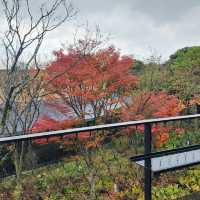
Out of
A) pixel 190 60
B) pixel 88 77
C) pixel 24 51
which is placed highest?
pixel 190 60

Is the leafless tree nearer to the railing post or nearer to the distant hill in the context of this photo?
the distant hill

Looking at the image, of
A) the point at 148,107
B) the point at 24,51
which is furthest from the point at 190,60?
the point at 24,51

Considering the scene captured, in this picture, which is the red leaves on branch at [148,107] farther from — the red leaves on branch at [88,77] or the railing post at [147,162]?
the railing post at [147,162]

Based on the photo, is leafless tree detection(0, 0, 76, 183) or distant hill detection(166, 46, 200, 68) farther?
distant hill detection(166, 46, 200, 68)

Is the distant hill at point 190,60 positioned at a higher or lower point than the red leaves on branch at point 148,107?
higher

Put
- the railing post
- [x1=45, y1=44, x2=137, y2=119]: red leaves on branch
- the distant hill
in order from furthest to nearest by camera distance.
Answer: the distant hill < [x1=45, y1=44, x2=137, y2=119]: red leaves on branch < the railing post

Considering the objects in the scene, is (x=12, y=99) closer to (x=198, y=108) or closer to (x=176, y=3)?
(x=176, y=3)

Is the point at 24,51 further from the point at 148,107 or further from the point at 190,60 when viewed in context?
the point at 190,60

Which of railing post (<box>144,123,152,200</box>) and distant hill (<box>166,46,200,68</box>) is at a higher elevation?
distant hill (<box>166,46,200,68</box>)

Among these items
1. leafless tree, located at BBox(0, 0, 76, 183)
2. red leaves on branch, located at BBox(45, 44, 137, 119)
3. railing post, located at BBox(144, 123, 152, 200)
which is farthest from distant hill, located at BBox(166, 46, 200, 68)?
railing post, located at BBox(144, 123, 152, 200)

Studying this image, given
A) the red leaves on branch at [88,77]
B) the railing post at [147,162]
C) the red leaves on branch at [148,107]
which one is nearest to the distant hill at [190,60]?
the red leaves on branch at [148,107]

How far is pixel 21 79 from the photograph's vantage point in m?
8.10

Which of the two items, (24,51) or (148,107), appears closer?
(24,51)

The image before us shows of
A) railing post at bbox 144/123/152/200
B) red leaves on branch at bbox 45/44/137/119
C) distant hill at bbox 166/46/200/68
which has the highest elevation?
distant hill at bbox 166/46/200/68
